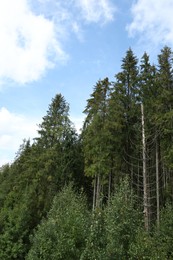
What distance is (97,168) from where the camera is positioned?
63.0ft

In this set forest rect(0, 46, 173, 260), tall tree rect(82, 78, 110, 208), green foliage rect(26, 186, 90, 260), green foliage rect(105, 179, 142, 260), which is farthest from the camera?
tall tree rect(82, 78, 110, 208)

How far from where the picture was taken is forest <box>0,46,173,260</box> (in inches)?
531

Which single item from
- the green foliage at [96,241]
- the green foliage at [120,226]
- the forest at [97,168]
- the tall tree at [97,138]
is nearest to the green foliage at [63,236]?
the forest at [97,168]

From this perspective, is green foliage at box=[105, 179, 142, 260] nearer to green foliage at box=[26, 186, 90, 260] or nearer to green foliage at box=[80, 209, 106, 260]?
green foliage at box=[80, 209, 106, 260]

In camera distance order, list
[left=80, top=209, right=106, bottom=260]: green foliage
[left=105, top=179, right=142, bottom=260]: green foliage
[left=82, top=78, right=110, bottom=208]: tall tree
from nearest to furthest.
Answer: [left=105, top=179, right=142, bottom=260]: green foliage
[left=80, top=209, right=106, bottom=260]: green foliage
[left=82, top=78, right=110, bottom=208]: tall tree

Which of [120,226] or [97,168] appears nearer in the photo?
[120,226]

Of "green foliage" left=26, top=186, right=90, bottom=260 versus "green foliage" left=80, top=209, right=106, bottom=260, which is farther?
"green foliage" left=26, top=186, right=90, bottom=260

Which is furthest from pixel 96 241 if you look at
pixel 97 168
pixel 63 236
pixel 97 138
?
pixel 97 138

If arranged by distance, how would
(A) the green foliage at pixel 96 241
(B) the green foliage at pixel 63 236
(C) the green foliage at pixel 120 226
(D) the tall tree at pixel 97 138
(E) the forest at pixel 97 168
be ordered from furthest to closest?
(D) the tall tree at pixel 97 138
(E) the forest at pixel 97 168
(B) the green foliage at pixel 63 236
(A) the green foliage at pixel 96 241
(C) the green foliage at pixel 120 226

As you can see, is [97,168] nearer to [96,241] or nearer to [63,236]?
[63,236]

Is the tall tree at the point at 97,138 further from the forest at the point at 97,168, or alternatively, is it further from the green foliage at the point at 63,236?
the green foliage at the point at 63,236

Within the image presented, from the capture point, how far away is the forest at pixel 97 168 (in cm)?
1350

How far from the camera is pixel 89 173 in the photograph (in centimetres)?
1980

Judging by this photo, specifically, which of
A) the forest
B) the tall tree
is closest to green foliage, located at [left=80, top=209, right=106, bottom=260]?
the forest
